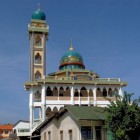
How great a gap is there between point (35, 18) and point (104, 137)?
1898 inches

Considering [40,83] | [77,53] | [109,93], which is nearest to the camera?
[40,83]

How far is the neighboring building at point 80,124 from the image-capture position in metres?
24.3

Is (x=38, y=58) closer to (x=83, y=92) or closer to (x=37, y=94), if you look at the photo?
(x=37, y=94)

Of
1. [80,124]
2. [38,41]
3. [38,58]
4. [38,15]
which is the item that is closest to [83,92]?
[38,58]

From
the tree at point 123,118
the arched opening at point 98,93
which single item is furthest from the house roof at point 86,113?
the arched opening at point 98,93

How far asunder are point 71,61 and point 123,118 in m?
38.2

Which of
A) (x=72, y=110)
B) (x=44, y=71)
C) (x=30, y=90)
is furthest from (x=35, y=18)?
(x=72, y=110)

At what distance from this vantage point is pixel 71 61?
2383 inches

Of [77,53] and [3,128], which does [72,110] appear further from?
[3,128]

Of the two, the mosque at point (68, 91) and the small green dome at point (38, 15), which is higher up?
the small green dome at point (38, 15)

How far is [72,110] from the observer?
83.5 feet

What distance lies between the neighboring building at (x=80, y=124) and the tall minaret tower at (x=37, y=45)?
34.9 metres

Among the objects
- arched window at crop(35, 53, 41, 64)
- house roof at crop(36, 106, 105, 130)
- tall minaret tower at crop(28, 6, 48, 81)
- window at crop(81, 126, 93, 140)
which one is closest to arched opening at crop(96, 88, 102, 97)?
tall minaret tower at crop(28, 6, 48, 81)

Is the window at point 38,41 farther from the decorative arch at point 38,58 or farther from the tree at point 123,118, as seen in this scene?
the tree at point 123,118
